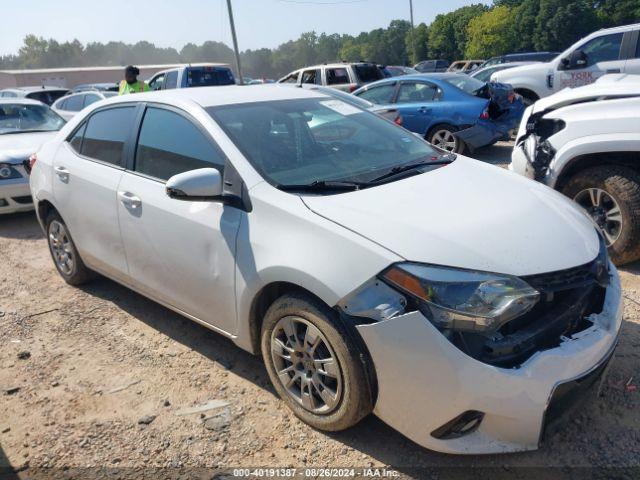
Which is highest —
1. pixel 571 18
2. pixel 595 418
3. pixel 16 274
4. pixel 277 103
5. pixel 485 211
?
pixel 571 18

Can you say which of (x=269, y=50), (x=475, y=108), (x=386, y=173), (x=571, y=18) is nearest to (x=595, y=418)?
(x=386, y=173)

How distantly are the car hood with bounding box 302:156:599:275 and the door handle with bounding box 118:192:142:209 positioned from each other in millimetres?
1275

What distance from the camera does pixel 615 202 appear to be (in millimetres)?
3969

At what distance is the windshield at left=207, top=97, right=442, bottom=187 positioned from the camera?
113 inches

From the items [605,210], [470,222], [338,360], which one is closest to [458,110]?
[605,210]

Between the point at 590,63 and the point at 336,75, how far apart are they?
7.24 meters

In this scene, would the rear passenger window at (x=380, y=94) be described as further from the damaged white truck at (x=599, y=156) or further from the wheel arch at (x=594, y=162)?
the wheel arch at (x=594, y=162)

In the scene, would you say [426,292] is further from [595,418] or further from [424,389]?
[595,418]

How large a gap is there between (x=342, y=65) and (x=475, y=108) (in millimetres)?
7425

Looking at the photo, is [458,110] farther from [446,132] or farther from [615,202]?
[615,202]

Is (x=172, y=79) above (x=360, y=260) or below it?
above

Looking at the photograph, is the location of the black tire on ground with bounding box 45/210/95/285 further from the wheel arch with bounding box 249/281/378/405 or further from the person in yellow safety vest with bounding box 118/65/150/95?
the person in yellow safety vest with bounding box 118/65/150/95

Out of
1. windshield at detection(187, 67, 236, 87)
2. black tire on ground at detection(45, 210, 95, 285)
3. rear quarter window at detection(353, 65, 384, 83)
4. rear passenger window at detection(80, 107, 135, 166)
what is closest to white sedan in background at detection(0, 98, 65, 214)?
black tire on ground at detection(45, 210, 95, 285)

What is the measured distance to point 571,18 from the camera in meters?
52.4
